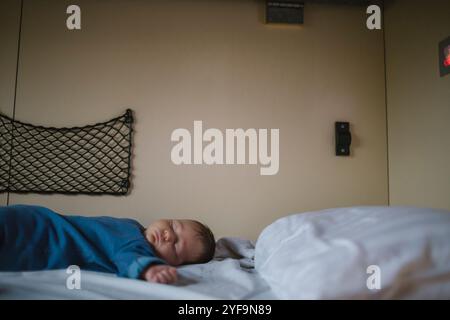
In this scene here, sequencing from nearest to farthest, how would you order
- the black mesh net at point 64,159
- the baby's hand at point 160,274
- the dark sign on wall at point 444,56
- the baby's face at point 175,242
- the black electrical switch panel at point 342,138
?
the baby's hand at point 160,274, the baby's face at point 175,242, the dark sign on wall at point 444,56, the black mesh net at point 64,159, the black electrical switch panel at point 342,138

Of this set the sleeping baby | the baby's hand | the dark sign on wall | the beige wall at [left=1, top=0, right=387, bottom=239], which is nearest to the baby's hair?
the sleeping baby

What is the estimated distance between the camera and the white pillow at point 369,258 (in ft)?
1.62

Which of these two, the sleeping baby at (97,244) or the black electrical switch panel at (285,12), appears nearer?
the sleeping baby at (97,244)

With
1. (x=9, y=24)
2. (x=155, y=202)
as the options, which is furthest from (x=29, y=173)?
(x=9, y=24)

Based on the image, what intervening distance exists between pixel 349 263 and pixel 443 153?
97 centimetres

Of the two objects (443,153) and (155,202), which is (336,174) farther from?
(155,202)

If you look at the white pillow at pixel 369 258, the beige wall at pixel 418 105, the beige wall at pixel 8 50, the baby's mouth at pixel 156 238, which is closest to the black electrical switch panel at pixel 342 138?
the beige wall at pixel 418 105

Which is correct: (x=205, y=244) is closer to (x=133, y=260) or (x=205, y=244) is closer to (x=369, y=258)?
(x=133, y=260)

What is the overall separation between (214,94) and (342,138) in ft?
2.38

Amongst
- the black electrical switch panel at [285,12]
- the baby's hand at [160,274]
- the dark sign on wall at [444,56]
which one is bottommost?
the baby's hand at [160,274]

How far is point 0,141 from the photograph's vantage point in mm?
1344

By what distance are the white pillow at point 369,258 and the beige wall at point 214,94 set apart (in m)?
0.79

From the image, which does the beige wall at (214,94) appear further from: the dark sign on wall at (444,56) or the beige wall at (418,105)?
the dark sign on wall at (444,56)

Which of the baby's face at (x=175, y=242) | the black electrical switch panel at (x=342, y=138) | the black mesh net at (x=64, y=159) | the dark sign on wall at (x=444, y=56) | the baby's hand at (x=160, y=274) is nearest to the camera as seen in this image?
the baby's hand at (x=160, y=274)
